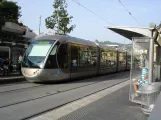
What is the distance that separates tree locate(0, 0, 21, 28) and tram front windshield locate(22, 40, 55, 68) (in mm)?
11460

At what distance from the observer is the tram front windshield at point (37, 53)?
1466 cm

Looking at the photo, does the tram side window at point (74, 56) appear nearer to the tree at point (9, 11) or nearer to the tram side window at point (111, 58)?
the tram side window at point (111, 58)

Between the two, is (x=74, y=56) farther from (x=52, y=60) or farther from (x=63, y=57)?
(x=52, y=60)

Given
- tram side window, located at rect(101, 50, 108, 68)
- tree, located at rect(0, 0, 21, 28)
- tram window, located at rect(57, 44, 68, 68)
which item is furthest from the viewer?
tree, located at rect(0, 0, 21, 28)

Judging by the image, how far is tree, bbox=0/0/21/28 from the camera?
27398mm

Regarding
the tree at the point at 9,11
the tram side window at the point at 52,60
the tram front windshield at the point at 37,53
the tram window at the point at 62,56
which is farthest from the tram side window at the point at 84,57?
the tree at the point at 9,11

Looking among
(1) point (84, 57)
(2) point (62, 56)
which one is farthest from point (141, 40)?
(1) point (84, 57)

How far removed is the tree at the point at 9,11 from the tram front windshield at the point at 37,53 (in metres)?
11.5

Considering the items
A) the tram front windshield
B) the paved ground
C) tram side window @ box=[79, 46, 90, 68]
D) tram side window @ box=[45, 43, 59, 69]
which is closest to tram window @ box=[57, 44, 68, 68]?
tram side window @ box=[45, 43, 59, 69]

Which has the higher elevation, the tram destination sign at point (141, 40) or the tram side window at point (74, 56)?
the tram destination sign at point (141, 40)

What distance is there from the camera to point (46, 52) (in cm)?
1473

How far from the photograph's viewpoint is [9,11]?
2922 centimetres

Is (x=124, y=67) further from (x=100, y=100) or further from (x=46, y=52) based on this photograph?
(x=100, y=100)

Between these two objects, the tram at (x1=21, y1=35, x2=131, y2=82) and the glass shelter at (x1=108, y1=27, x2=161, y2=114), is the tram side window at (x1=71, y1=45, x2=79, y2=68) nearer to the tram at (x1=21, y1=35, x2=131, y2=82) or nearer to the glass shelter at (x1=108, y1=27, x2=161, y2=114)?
the tram at (x1=21, y1=35, x2=131, y2=82)
